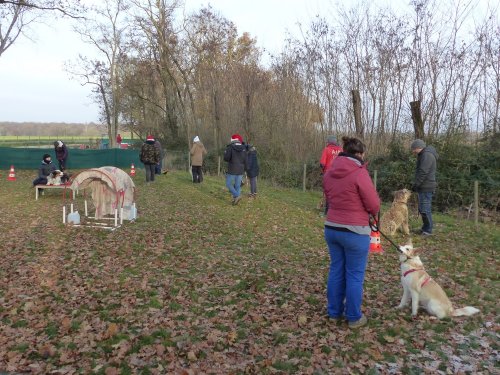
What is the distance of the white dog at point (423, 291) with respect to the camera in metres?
4.71

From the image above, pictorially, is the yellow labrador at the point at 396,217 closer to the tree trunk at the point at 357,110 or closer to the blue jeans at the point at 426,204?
the blue jeans at the point at 426,204

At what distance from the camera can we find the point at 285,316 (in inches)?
196

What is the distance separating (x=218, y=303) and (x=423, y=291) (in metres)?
2.45

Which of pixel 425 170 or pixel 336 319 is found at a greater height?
pixel 425 170

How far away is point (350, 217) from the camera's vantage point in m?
4.23

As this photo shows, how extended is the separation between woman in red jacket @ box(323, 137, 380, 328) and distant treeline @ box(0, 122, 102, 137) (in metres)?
75.4

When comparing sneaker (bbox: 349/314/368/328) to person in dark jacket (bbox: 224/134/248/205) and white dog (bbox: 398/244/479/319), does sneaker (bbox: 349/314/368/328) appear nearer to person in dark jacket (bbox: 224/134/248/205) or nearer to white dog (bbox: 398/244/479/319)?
white dog (bbox: 398/244/479/319)

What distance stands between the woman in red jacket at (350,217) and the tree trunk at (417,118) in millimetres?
11647

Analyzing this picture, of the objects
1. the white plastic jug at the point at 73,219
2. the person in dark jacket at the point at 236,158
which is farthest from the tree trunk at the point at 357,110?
the white plastic jug at the point at 73,219

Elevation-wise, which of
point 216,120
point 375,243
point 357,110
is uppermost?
point 216,120

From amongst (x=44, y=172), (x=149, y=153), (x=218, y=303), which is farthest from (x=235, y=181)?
(x=218, y=303)

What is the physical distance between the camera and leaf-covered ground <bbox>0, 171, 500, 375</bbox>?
4.01 metres

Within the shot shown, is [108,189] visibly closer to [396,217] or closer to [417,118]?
[396,217]

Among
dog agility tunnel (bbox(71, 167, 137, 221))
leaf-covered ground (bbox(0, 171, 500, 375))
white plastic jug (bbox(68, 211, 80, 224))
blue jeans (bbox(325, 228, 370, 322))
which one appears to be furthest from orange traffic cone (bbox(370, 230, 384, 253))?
white plastic jug (bbox(68, 211, 80, 224))
